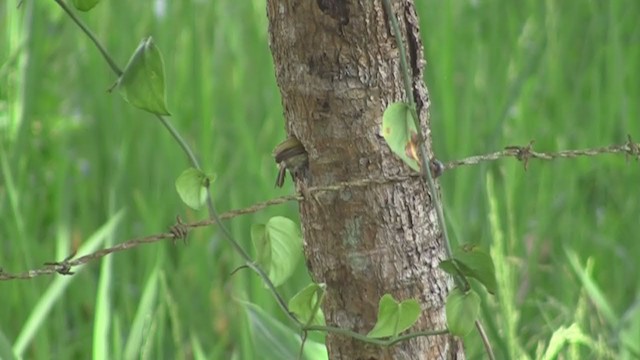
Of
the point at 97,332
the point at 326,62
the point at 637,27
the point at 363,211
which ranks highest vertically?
the point at 637,27

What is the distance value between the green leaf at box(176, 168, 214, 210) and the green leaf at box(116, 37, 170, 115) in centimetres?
6

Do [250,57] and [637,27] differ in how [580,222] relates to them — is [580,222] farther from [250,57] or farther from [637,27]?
[250,57]

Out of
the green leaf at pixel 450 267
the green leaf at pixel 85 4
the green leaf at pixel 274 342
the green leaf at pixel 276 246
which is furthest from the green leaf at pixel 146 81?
the green leaf at pixel 274 342

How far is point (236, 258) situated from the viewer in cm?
182

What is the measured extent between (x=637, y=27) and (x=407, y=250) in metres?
1.50

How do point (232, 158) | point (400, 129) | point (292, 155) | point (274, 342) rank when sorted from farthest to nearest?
point (232, 158), point (274, 342), point (292, 155), point (400, 129)

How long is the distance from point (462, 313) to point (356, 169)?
0.51 feet

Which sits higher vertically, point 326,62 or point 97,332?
point 326,62

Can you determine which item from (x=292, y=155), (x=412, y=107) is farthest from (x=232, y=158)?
(x=412, y=107)

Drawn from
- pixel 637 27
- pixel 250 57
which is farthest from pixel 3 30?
pixel 637 27

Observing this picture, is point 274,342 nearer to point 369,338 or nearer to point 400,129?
point 369,338

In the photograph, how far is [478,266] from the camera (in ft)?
2.93

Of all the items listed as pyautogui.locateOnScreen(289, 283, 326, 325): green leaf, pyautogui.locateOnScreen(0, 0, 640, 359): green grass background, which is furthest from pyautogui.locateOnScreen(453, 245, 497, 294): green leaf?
pyautogui.locateOnScreen(0, 0, 640, 359): green grass background

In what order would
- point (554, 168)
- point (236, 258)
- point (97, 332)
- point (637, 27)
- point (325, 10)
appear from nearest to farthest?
point (325, 10) → point (97, 332) → point (236, 258) → point (554, 168) → point (637, 27)
